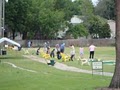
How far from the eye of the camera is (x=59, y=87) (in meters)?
18.6

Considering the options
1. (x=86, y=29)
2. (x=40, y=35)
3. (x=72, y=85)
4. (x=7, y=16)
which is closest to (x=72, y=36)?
(x=86, y=29)

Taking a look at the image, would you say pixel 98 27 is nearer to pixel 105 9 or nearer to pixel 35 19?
pixel 105 9

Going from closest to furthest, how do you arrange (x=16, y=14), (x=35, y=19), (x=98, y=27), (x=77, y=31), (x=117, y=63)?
(x=117, y=63) → (x=16, y=14) → (x=35, y=19) → (x=98, y=27) → (x=77, y=31)

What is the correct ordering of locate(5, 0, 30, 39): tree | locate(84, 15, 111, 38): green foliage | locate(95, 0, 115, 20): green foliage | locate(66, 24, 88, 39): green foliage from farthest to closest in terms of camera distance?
locate(95, 0, 115, 20): green foliage < locate(66, 24, 88, 39): green foliage < locate(84, 15, 111, 38): green foliage < locate(5, 0, 30, 39): tree

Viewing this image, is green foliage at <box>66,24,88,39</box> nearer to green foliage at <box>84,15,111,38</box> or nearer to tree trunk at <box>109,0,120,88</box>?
green foliage at <box>84,15,111,38</box>

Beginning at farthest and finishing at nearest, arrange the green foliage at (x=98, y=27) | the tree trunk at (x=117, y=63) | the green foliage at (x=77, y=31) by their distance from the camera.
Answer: the green foliage at (x=77, y=31)
the green foliage at (x=98, y=27)
the tree trunk at (x=117, y=63)

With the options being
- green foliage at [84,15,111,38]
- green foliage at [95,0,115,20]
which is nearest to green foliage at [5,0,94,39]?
green foliage at [84,15,111,38]

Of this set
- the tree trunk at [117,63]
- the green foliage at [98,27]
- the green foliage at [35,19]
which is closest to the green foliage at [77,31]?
the green foliage at [35,19]

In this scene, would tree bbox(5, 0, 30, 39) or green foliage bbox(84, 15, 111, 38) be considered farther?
green foliage bbox(84, 15, 111, 38)

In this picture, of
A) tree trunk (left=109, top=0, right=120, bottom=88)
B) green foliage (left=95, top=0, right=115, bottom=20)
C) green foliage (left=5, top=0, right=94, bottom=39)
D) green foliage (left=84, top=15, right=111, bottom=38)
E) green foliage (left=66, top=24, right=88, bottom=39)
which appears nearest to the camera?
tree trunk (left=109, top=0, right=120, bottom=88)

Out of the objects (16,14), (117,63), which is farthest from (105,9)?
(117,63)

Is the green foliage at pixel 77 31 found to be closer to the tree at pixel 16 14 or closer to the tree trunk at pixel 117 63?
the tree at pixel 16 14

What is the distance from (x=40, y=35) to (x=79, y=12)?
96.2 feet

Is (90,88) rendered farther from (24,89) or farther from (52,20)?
(52,20)
